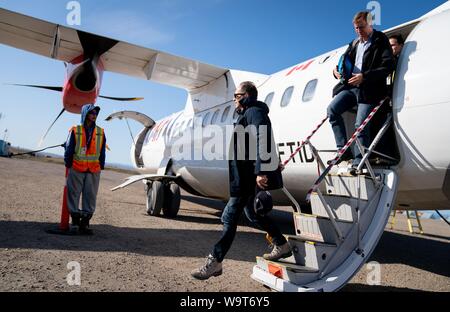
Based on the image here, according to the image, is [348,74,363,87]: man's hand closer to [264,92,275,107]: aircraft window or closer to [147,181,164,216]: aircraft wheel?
[264,92,275,107]: aircraft window

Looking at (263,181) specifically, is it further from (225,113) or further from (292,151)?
(225,113)

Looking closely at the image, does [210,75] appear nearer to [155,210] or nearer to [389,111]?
[155,210]

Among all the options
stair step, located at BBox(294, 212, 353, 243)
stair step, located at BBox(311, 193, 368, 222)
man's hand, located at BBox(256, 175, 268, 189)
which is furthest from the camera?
stair step, located at BBox(311, 193, 368, 222)

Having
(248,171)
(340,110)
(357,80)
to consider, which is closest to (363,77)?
Result: (357,80)

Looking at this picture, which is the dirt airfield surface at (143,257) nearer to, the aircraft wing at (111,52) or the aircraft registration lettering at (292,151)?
the aircraft registration lettering at (292,151)

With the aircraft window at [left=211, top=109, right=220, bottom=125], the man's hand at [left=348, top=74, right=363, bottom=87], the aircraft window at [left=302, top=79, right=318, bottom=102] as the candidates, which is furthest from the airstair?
the aircraft window at [left=211, top=109, right=220, bottom=125]

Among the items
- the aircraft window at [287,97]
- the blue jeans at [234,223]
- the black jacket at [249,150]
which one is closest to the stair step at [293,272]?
the blue jeans at [234,223]

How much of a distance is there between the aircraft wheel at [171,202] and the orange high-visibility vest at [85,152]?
3.40m

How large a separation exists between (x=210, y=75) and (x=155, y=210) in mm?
4339

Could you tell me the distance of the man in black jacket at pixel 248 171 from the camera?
Result: 3906 mm

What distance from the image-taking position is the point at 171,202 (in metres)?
9.84

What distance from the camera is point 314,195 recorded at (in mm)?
→ 4438

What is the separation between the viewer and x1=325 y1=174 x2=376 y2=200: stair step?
164 inches

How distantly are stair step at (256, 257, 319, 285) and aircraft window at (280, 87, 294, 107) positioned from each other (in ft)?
11.4
